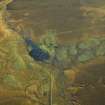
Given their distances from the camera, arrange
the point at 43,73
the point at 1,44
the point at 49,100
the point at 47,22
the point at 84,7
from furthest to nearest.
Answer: the point at 84,7
the point at 47,22
the point at 1,44
the point at 43,73
the point at 49,100

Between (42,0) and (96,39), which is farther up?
(42,0)

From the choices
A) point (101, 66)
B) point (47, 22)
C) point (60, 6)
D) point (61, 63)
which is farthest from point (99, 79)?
point (60, 6)

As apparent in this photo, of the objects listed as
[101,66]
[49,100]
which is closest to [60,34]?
[101,66]

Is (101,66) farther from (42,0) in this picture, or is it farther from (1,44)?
(42,0)

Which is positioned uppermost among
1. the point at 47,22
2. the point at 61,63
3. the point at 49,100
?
the point at 47,22

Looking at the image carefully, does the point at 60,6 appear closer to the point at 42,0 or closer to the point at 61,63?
the point at 42,0

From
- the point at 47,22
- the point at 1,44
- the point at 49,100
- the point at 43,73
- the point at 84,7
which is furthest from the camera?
the point at 84,7

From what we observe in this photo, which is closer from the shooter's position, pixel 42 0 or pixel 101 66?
pixel 101 66

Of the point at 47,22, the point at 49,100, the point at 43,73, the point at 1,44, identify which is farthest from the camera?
the point at 47,22

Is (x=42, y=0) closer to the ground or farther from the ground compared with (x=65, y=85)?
farther from the ground
